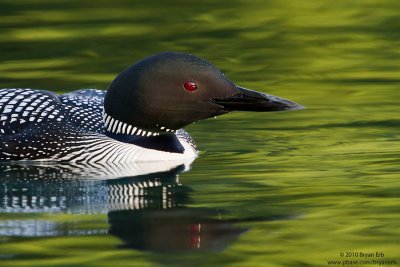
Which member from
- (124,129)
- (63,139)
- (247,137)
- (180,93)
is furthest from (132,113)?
(247,137)

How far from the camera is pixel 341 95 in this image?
960 cm

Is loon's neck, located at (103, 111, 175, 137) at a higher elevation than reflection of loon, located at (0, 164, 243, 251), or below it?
higher

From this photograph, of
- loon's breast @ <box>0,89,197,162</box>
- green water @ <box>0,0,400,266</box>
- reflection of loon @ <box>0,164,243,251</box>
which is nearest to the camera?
green water @ <box>0,0,400,266</box>

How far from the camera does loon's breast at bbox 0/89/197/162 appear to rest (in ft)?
25.5

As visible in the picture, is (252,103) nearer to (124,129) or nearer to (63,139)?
(124,129)

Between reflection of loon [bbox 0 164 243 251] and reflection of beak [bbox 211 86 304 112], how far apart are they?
0.45 meters

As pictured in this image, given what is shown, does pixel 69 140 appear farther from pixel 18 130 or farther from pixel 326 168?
pixel 326 168

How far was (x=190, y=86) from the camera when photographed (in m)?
7.51

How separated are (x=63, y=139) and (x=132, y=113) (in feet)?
1.51

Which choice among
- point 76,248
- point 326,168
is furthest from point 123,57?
point 76,248

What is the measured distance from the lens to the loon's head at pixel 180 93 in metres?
7.49

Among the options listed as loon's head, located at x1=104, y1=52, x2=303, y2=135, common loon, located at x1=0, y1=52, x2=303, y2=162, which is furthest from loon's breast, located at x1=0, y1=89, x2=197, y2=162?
loon's head, located at x1=104, y1=52, x2=303, y2=135

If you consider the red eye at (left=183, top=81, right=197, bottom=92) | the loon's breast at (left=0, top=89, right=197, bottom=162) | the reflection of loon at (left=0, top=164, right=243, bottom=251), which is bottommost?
the reflection of loon at (left=0, top=164, right=243, bottom=251)

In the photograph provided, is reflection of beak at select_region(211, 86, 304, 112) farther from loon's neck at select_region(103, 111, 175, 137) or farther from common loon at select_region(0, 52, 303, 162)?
loon's neck at select_region(103, 111, 175, 137)
